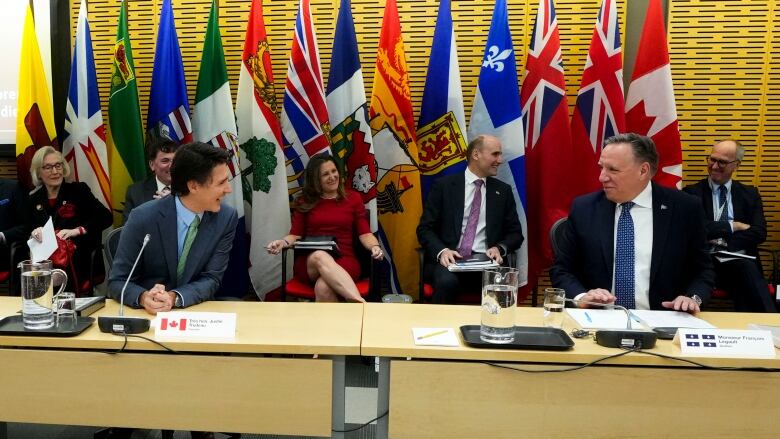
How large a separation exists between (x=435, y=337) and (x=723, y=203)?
3102 mm

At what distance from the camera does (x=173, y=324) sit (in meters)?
1.70

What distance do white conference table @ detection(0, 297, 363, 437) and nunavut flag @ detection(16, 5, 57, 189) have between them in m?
2.89

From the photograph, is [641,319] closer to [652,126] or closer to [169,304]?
[169,304]

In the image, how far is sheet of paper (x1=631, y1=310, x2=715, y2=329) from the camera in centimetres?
185

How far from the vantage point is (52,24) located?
4.36 metres

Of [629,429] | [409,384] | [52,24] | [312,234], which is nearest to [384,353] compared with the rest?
[409,384]

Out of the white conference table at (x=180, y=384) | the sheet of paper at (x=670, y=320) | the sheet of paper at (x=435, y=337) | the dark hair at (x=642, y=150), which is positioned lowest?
the white conference table at (x=180, y=384)

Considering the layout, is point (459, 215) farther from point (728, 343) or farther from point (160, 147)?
point (728, 343)

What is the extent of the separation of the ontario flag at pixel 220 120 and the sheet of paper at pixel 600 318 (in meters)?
2.57

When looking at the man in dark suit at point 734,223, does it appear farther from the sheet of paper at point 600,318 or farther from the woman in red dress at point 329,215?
the woman in red dress at point 329,215

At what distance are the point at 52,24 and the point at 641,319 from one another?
15.2ft

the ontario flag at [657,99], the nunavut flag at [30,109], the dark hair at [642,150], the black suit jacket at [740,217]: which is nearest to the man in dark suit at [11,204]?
the nunavut flag at [30,109]

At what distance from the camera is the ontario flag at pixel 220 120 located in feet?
12.9

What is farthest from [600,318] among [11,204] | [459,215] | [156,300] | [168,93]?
[11,204]
